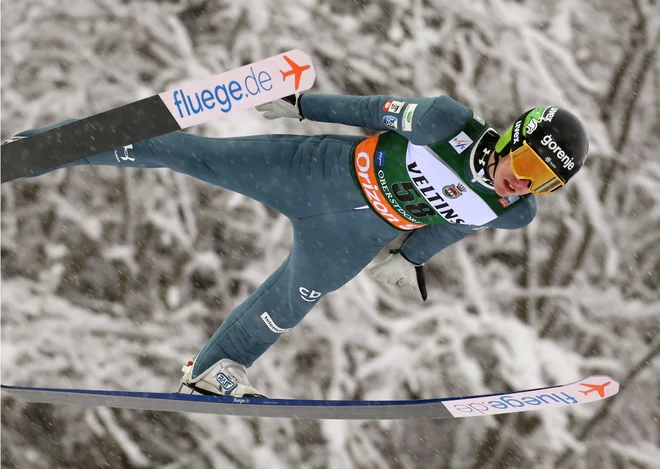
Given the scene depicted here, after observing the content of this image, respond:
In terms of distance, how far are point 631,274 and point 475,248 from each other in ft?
2.54

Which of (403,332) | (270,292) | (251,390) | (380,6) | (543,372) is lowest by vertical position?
(543,372)

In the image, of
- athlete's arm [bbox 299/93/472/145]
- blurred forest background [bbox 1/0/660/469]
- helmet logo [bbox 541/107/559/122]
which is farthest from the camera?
blurred forest background [bbox 1/0/660/469]

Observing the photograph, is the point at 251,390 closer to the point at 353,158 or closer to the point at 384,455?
the point at 353,158

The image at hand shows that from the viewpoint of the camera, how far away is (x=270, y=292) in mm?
2252

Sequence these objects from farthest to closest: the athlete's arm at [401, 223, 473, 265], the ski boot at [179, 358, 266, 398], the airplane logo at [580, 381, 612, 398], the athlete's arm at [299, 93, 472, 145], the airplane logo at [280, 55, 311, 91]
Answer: the ski boot at [179, 358, 266, 398]
the athlete's arm at [401, 223, 473, 265]
the airplane logo at [580, 381, 612, 398]
the athlete's arm at [299, 93, 472, 145]
the airplane logo at [280, 55, 311, 91]

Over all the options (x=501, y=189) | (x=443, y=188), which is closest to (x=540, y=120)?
(x=501, y=189)

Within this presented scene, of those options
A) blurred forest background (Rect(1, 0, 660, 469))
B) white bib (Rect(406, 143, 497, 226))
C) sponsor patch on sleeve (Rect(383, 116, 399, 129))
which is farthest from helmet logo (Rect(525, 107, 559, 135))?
blurred forest background (Rect(1, 0, 660, 469))

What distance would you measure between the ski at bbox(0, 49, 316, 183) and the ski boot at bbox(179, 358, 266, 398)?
82 centimetres

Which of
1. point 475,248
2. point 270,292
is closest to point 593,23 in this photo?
point 475,248

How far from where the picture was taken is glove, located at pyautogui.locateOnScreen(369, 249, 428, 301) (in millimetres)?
2348

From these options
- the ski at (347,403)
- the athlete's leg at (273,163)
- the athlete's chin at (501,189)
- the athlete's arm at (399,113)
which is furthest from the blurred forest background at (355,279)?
the athlete's chin at (501,189)

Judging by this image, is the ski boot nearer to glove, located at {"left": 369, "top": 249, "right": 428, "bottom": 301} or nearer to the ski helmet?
glove, located at {"left": 369, "top": 249, "right": 428, "bottom": 301}

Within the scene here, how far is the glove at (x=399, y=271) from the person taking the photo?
7.70ft

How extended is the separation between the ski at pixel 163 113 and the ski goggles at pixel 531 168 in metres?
0.51
